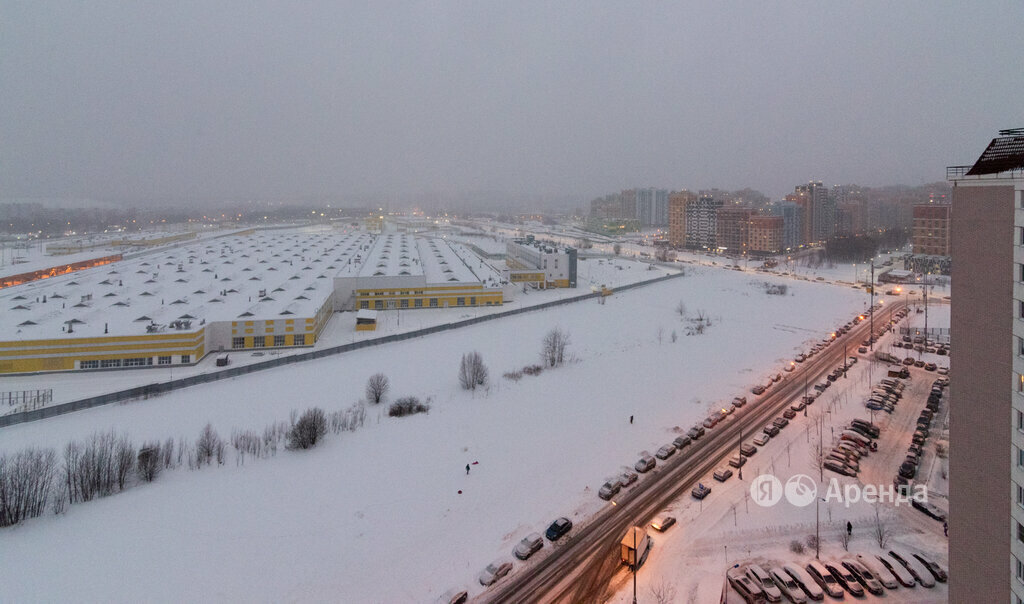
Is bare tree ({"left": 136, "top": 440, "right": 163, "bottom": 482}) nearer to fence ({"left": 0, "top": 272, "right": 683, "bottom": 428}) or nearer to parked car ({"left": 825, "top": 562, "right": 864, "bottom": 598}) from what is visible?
fence ({"left": 0, "top": 272, "right": 683, "bottom": 428})

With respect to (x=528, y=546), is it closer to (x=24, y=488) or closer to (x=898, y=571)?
(x=898, y=571)

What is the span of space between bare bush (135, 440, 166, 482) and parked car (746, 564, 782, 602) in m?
7.51

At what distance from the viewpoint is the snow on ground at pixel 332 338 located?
9586 mm

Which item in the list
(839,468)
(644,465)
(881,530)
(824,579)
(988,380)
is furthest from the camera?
(644,465)

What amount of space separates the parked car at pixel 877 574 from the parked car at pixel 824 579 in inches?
15.7

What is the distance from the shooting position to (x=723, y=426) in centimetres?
828

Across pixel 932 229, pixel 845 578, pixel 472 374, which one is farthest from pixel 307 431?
pixel 932 229

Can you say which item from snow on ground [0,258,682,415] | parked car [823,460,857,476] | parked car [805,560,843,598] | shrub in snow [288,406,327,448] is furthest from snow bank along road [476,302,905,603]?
snow on ground [0,258,682,415]

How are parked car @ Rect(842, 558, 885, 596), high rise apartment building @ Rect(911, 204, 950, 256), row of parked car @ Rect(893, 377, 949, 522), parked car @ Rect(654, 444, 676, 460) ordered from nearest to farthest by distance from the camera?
parked car @ Rect(842, 558, 885, 596) → row of parked car @ Rect(893, 377, 949, 522) → parked car @ Rect(654, 444, 676, 460) → high rise apartment building @ Rect(911, 204, 950, 256)

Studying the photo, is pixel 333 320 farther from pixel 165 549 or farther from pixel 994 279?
pixel 994 279

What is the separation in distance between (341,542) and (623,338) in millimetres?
9958

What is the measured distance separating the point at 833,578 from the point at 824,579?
0.37 ft

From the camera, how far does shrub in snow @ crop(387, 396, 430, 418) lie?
877 cm

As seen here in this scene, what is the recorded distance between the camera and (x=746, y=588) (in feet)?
15.2
